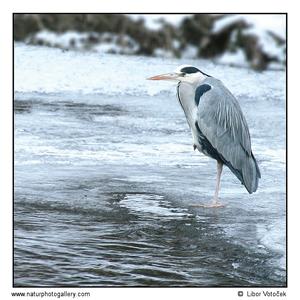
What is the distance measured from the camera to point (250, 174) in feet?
13.8

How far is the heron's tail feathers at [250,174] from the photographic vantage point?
420 cm

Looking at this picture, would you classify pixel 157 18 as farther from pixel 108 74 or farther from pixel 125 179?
pixel 125 179

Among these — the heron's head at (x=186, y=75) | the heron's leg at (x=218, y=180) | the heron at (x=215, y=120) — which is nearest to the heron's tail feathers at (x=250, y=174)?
the heron at (x=215, y=120)

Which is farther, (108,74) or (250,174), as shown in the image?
(108,74)

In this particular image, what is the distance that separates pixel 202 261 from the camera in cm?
374

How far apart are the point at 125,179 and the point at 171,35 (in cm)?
78

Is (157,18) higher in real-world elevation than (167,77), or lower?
higher

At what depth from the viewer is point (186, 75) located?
4270 millimetres

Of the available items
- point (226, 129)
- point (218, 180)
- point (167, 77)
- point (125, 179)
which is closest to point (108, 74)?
point (167, 77)

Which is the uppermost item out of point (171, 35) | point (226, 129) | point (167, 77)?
point (171, 35)

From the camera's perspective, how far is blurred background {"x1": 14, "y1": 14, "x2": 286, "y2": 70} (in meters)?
4.23

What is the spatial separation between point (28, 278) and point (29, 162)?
667 millimetres
